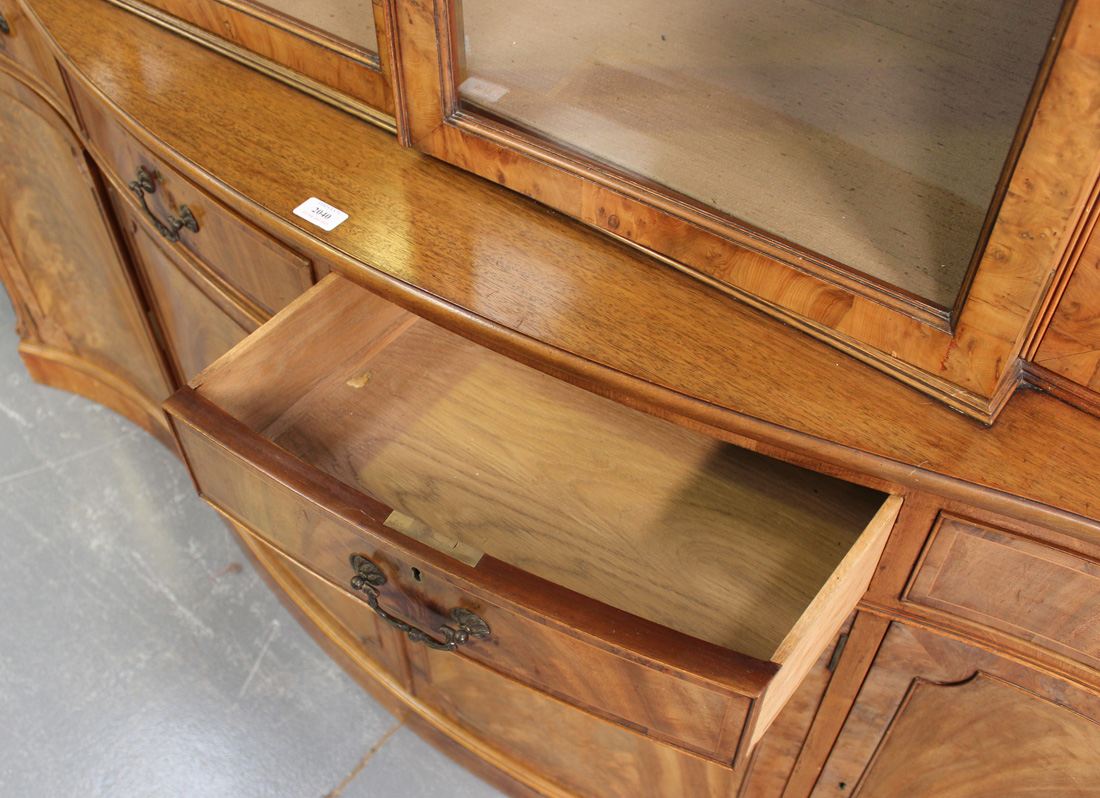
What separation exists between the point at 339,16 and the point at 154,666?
0.78 m

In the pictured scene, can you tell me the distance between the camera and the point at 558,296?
638mm

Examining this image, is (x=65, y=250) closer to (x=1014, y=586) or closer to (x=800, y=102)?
(x=800, y=102)

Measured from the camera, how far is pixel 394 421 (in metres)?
0.78

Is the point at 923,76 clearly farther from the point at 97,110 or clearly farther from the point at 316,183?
the point at 97,110

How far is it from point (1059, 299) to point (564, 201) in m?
0.32

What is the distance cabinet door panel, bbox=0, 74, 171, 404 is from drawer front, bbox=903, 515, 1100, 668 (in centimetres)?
90

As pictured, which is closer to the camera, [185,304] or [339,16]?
[339,16]

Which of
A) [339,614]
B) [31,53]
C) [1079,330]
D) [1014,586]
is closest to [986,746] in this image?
[1014,586]

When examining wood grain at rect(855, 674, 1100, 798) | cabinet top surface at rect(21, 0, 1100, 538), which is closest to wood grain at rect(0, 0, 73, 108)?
cabinet top surface at rect(21, 0, 1100, 538)

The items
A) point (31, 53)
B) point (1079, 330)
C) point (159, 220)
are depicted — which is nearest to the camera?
point (1079, 330)

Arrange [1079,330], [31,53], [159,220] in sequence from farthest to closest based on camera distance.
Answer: [31,53]
[159,220]
[1079,330]

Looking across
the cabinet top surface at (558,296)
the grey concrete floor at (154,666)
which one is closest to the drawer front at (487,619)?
the cabinet top surface at (558,296)

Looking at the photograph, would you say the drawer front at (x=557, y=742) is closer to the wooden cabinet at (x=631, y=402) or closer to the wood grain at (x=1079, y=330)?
the wooden cabinet at (x=631, y=402)

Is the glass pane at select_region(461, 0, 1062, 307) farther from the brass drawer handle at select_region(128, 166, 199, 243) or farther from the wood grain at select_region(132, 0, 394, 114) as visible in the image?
the brass drawer handle at select_region(128, 166, 199, 243)
